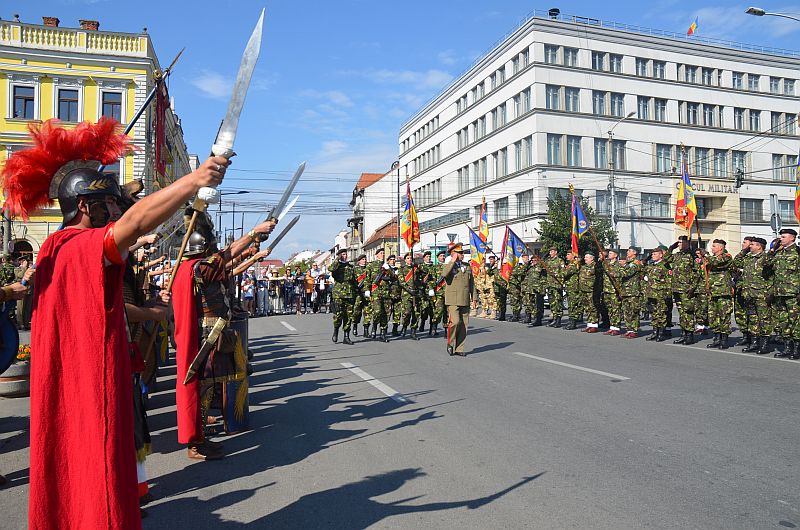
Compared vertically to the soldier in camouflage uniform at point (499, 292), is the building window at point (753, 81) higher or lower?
higher

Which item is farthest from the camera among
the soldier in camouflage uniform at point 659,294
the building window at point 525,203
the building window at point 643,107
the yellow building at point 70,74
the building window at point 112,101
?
the building window at point 643,107

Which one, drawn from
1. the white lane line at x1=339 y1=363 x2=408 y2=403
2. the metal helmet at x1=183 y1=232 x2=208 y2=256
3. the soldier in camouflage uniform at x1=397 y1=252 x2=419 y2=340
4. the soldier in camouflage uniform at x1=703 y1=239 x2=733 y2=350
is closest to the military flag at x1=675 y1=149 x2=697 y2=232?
the soldier in camouflage uniform at x1=703 y1=239 x2=733 y2=350

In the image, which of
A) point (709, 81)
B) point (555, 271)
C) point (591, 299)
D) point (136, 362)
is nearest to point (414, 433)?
point (136, 362)

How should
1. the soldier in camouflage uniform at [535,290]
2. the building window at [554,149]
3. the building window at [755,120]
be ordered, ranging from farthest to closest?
the building window at [755,120] → the building window at [554,149] → the soldier in camouflage uniform at [535,290]

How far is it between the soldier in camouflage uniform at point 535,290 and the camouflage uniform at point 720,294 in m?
6.07

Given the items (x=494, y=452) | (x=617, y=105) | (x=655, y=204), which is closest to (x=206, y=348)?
(x=494, y=452)

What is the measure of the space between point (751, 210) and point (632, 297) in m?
44.8

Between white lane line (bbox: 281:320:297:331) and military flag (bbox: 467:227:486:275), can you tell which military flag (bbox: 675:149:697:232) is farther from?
white lane line (bbox: 281:320:297:331)

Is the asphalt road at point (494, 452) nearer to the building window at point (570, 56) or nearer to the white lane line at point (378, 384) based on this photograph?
the white lane line at point (378, 384)

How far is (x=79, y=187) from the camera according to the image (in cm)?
294

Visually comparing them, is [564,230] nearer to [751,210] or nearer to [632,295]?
[632,295]

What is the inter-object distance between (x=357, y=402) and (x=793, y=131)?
200ft

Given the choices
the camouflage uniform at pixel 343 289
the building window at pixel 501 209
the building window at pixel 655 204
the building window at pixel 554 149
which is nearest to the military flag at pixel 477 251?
the camouflage uniform at pixel 343 289

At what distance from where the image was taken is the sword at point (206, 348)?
18.2 feet
